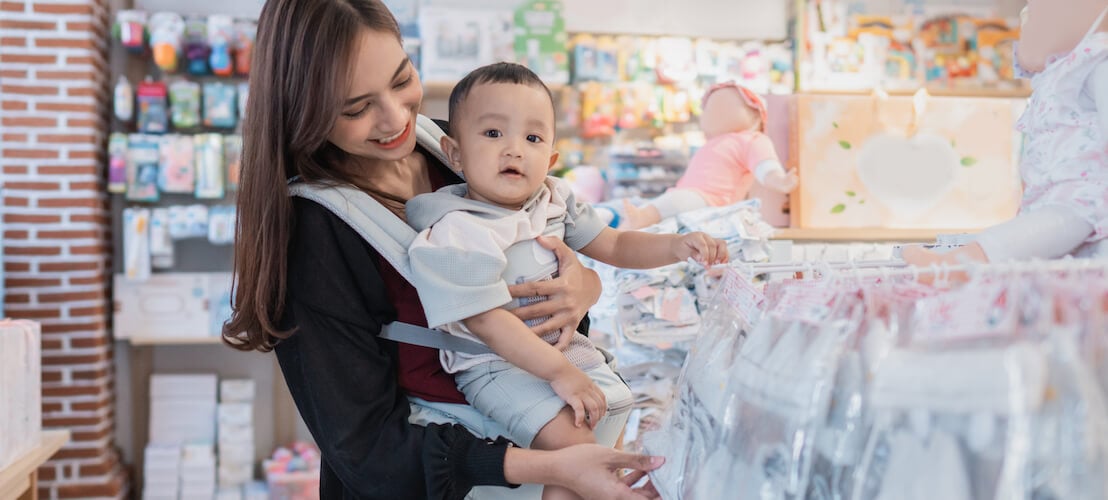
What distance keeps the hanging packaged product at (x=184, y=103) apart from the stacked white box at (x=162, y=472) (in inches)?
53.6

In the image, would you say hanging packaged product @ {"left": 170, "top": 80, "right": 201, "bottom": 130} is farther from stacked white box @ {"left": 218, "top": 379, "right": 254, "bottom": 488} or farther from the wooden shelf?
the wooden shelf

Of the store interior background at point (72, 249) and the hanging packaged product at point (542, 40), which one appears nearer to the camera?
the store interior background at point (72, 249)

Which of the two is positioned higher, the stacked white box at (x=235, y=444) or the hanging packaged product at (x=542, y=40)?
the hanging packaged product at (x=542, y=40)

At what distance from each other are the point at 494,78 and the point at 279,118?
29 centimetres

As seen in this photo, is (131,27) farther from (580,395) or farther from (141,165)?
(580,395)

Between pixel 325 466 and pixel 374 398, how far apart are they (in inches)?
9.2

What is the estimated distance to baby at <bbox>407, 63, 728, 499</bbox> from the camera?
101cm

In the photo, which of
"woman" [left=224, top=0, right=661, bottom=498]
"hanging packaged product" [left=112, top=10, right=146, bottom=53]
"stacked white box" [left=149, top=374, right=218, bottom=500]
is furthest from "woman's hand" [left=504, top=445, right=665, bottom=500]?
"hanging packaged product" [left=112, top=10, right=146, bottom=53]

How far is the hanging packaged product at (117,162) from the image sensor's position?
11.3 feet

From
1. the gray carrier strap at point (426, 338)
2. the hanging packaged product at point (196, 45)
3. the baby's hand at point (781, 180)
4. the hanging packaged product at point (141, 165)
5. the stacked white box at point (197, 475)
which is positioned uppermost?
the hanging packaged product at point (196, 45)

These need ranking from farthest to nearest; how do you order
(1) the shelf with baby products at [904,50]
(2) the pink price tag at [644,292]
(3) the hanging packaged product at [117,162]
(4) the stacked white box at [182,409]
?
(1) the shelf with baby products at [904,50]
(4) the stacked white box at [182,409]
(3) the hanging packaged product at [117,162]
(2) the pink price tag at [644,292]

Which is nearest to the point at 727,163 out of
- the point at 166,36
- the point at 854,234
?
the point at 854,234

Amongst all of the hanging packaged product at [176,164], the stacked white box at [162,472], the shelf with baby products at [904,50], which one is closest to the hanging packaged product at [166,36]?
the hanging packaged product at [176,164]

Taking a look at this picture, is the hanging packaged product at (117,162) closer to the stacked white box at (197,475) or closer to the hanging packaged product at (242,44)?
the hanging packaged product at (242,44)
